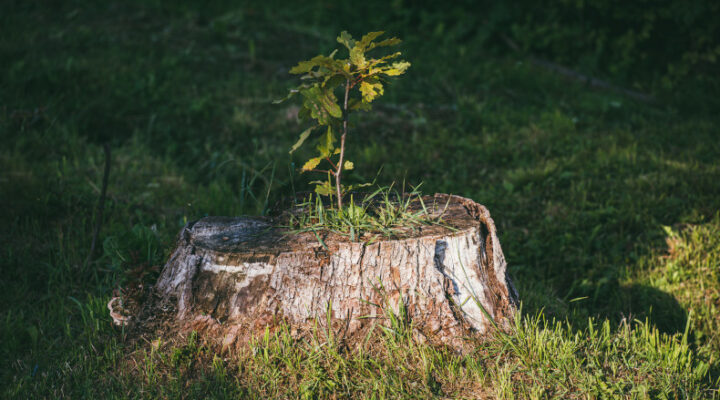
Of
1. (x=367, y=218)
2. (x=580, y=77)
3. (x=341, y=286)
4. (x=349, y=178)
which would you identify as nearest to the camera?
(x=341, y=286)

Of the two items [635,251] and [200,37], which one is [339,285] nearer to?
[635,251]

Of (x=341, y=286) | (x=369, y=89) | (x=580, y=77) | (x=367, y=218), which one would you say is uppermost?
(x=369, y=89)

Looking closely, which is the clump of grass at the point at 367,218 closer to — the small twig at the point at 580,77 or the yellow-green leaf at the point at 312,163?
the yellow-green leaf at the point at 312,163

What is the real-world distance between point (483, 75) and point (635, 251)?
3878 millimetres

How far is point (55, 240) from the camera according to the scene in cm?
330

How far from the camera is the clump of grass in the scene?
2287mm

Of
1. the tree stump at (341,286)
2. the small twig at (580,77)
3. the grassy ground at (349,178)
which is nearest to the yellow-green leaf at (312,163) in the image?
the grassy ground at (349,178)

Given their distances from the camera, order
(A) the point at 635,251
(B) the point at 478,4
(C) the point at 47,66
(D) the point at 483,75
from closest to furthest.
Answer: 1. (A) the point at 635,251
2. (C) the point at 47,66
3. (D) the point at 483,75
4. (B) the point at 478,4

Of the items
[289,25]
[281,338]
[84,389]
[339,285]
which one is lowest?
[84,389]

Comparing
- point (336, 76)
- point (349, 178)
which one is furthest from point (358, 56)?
point (349, 178)

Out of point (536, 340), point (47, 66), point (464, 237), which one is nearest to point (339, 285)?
point (464, 237)

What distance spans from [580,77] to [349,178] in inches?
189

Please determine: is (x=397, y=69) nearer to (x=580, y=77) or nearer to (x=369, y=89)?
(x=369, y=89)

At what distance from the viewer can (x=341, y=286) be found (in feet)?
7.18
